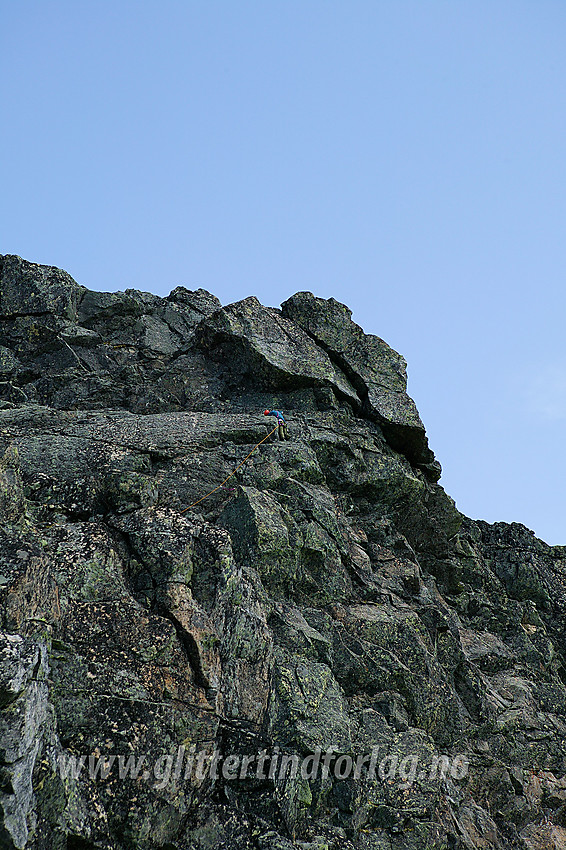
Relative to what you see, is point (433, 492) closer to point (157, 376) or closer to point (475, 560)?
point (475, 560)

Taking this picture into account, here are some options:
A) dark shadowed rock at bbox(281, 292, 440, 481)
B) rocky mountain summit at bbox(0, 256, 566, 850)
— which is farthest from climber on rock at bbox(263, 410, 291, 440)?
dark shadowed rock at bbox(281, 292, 440, 481)

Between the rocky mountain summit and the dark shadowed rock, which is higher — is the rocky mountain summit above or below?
below

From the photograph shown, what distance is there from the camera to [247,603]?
21.8 meters

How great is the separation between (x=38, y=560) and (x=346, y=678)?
10812 millimetres

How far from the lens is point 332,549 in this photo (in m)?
26.5

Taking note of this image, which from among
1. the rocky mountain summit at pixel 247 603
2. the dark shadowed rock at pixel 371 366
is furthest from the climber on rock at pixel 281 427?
the dark shadowed rock at pixel 371 366

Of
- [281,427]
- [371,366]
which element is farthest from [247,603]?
[371,366]

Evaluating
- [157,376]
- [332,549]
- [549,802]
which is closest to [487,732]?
[549,802]

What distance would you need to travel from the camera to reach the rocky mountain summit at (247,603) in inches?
670

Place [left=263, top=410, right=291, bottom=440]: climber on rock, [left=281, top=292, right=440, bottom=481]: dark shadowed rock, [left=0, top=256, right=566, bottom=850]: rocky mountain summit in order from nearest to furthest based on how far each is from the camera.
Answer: [left=0, top=256, right=566, bottom=850]: rocky mountain summit → [left=263, top=410, right=291, bottom=440]: climber on rock → [left=281, top=292, right=440, bottom=481]: dark shadowed rock

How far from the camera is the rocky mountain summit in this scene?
17016mm

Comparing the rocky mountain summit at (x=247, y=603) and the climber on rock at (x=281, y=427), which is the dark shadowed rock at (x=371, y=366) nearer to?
the rocky mountain summit at (x=247, y=603)

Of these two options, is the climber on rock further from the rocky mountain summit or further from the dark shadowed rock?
the dark shadowed rock

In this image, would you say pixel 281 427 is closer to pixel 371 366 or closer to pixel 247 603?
pixel 371 366
